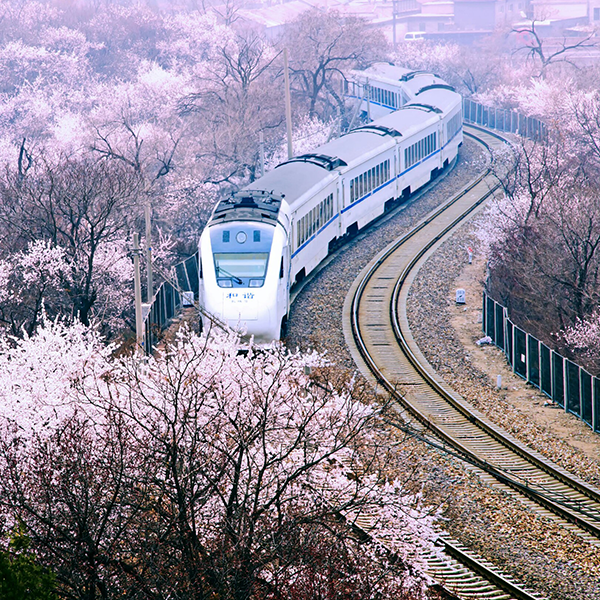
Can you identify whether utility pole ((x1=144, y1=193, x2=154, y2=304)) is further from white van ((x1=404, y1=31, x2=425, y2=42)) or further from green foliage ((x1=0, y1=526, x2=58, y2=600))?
white van ((x1=404, y1=31, x2=425, y2=42))

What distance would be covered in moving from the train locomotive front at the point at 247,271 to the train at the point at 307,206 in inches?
0.9

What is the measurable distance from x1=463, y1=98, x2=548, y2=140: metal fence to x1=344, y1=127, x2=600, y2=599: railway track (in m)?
26.9

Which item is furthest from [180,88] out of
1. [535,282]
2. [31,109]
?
[535,282]

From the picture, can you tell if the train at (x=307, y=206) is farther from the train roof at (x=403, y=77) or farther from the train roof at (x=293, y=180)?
the train roof at (x=403, y=77)

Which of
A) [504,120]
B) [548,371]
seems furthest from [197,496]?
[504,120]

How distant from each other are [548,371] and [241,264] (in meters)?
8.05

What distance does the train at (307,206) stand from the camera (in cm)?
2109

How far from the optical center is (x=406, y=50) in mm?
95938

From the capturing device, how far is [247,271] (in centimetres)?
2131

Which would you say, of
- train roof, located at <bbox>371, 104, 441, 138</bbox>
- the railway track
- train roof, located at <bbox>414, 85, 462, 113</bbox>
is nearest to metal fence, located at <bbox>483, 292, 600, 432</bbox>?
the railway track

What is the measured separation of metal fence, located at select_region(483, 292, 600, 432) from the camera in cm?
2108

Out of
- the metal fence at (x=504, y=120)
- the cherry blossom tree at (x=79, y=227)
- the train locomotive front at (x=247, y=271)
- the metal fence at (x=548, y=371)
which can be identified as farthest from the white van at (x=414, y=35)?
the train locomotive front at (x=247, y=271)

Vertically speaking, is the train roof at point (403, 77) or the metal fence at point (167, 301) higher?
the train roof at point (403, 77)

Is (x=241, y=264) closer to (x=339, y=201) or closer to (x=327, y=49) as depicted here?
(x=339, y=201)
